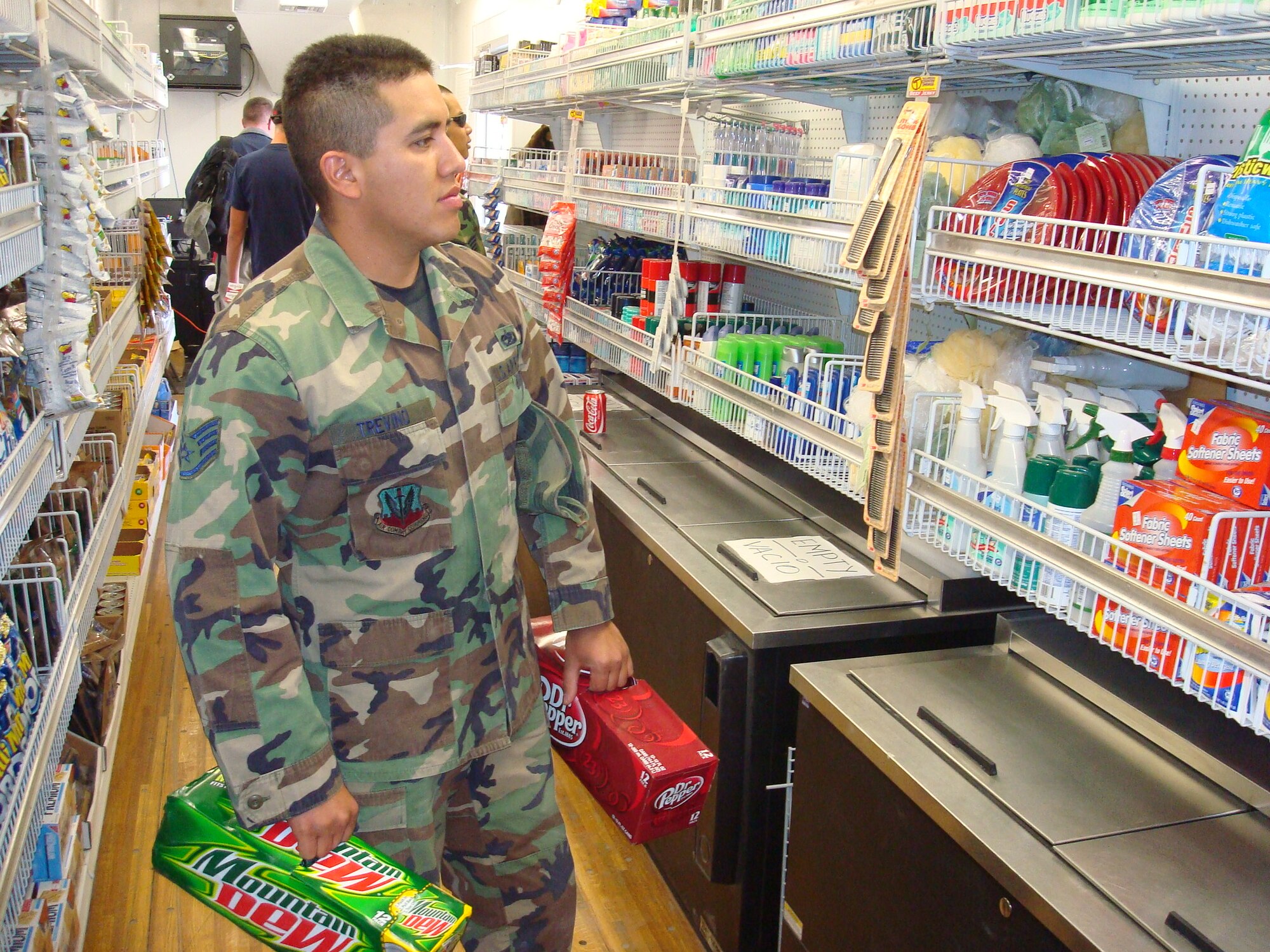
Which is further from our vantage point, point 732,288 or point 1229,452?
point 732,288

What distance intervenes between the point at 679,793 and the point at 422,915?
519 millimetres

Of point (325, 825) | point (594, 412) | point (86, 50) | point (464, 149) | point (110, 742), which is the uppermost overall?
point (86, 50)

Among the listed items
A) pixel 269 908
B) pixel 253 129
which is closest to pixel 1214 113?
pixel 269 908

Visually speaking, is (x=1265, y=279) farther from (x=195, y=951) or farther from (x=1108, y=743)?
(x=195, y=951)

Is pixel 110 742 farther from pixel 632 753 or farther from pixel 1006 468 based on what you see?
pixel 1006 468

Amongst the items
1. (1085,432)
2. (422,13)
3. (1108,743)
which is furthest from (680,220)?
(422,13)

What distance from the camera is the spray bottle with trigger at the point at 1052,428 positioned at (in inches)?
68.1

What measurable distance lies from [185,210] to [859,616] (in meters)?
7.75

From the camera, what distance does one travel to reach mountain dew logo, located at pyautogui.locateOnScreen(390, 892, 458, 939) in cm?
139

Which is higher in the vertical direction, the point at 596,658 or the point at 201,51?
the point at 201,51

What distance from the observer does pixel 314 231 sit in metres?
1.64

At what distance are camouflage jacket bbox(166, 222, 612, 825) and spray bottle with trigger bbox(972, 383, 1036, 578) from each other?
2.53 feet

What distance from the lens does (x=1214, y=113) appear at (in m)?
1.86

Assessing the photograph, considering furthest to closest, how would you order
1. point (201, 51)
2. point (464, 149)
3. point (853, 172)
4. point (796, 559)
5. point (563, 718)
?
1. point (201, 51)
2. point (464, 149)
3. point (796, 559)
4. point (853, 172)
5. point (563, 718)
